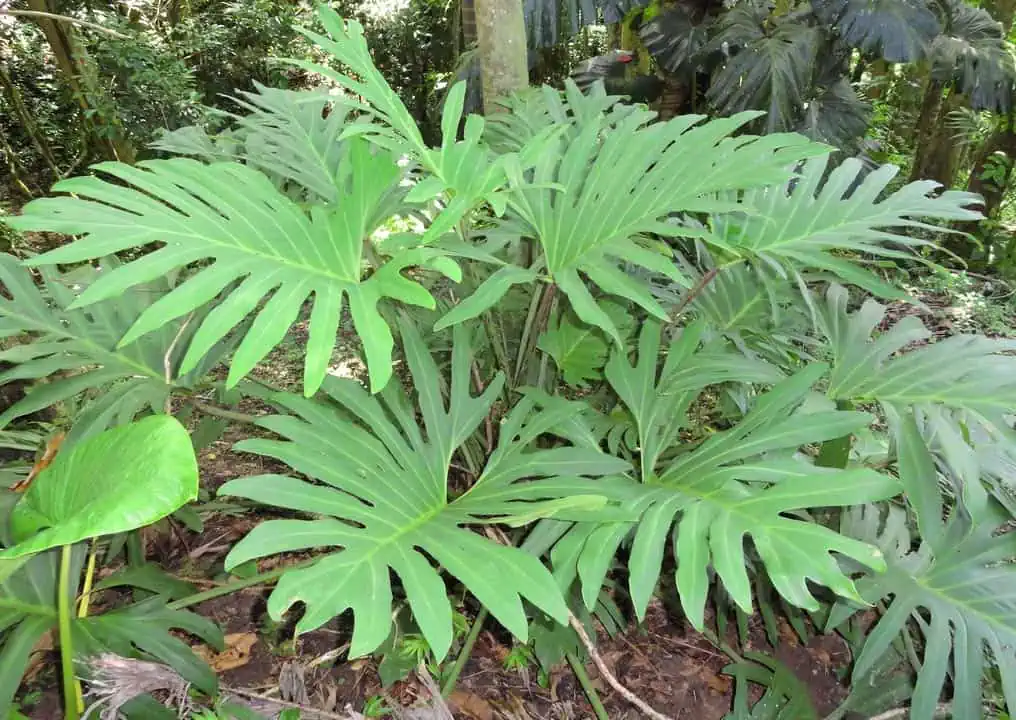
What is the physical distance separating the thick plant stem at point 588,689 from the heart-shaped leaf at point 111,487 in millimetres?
881

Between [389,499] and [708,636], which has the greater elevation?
[389,499]

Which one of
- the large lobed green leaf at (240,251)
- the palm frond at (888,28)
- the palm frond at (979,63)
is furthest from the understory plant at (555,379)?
the palm frond at (979,63)

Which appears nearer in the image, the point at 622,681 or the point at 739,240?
the point at 739,240

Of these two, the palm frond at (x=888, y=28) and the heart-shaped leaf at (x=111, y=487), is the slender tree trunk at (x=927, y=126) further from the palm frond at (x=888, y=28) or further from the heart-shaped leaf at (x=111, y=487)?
the heart-shaped leaf at (x=111, y=487)

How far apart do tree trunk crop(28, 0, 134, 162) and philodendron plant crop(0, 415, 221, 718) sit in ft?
10.6

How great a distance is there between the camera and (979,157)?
365 centimetres

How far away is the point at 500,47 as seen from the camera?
1690mm

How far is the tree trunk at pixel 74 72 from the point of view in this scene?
3451mm

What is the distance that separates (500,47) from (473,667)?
1.50 meters

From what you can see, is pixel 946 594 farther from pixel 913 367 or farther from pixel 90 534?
pixel 90 534

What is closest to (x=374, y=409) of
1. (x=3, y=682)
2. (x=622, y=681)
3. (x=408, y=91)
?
Answer: (x=3, y=682)

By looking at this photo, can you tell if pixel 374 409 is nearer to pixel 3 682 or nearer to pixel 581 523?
pixel 581 523

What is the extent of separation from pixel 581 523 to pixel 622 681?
658 millimetres

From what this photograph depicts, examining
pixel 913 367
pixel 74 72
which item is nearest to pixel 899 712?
pixel 913 367
